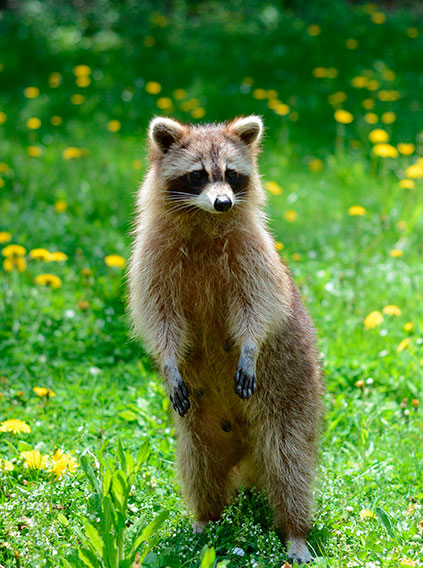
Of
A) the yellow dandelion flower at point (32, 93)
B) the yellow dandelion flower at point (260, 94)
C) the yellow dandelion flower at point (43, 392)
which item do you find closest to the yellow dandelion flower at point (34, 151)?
the yellow dandelion flower at point (32, 93)

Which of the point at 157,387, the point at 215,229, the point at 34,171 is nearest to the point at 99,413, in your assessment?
the point at 157,387

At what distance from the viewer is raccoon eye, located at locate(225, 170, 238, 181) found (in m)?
3.29

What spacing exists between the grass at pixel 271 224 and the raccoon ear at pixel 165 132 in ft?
2.63

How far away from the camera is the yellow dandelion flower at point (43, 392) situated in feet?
12.4

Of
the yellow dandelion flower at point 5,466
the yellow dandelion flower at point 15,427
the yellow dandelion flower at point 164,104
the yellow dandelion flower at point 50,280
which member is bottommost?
the yellow dandelion flower at point 5,466

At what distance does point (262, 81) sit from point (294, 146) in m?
1.51

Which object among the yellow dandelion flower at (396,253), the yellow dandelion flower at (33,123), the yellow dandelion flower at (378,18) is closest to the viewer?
the yellow dandelion flower at (396,253)

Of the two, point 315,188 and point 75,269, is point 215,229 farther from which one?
point 315,188

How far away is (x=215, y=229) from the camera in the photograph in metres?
3.27

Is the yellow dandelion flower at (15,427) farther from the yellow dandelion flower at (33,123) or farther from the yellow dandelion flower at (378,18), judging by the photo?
the yellow dandelion flower at (378,18)

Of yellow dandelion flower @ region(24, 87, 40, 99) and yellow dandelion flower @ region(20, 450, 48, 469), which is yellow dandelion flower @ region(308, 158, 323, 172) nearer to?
yellow dandelion flower @ region(24, 87, 40, 99)

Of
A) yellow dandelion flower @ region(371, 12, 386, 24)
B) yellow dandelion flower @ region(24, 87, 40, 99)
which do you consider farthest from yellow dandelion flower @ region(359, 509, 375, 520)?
yellow dandelion flower @ region(371, 12, 386, 24)

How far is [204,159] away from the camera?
3.26m

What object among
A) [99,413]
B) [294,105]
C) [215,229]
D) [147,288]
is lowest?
[99,413]
